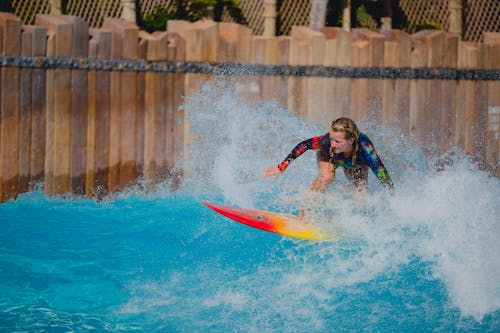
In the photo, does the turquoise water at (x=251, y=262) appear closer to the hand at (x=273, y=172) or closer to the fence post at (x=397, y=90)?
the hand at (x=273, y=172)

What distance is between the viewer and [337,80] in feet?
33.7

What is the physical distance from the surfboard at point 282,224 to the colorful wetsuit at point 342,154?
0.50 metres

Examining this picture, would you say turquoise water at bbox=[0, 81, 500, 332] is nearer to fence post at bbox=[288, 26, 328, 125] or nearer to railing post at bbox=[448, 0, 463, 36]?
fence post at bbox=[288, 26, 328, 125]

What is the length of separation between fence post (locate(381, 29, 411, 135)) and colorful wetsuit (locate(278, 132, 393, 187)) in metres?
2.78

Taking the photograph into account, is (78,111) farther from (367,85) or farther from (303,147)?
(367,85)

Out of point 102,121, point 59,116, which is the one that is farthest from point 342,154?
point 59,116

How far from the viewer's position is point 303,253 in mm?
7395

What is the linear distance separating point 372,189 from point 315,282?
2244mm

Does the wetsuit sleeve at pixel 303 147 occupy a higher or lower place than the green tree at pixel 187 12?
lower

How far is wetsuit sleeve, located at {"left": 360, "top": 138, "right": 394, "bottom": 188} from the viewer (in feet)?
24.4

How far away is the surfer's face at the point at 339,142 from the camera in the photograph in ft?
24.0

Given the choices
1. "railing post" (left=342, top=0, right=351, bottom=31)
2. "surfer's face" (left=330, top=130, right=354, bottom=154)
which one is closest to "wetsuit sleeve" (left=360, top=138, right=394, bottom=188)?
"surfer's face" (left=330, top=130, right=354, bottom=154)

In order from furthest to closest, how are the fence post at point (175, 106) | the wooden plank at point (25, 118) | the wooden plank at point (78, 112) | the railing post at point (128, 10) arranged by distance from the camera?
1. the railing post at point (128, 10)
2. the fence post at point (175, 106)
3. the wooden plank at point (78, 112)
4. the wooden plank at point (25, 118)

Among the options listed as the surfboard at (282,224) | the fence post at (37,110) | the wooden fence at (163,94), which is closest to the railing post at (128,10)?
the wooden fence at (163,94)
